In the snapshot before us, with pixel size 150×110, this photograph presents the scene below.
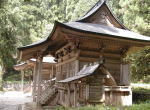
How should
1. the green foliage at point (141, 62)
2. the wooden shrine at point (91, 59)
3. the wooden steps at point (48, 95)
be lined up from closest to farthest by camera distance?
the wooden shrine at point (91, 59), the wooden steps at point (48, 95), the green foliage at point (141, 62)

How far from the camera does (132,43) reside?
14312 millimetres

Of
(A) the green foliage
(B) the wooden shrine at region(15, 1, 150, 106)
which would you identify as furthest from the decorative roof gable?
(A) the green foliage

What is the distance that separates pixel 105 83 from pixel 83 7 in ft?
132

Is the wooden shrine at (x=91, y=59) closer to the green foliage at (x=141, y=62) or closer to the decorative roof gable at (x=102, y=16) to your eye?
the decorative roof gable at (x=102, y=16)

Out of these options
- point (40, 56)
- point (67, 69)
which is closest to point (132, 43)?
point (67, 69)

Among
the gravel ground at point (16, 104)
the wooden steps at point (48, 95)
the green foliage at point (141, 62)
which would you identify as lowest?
the gravel ground at point (16, 104)

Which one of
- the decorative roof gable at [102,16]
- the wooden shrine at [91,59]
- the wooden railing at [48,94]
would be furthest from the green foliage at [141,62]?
the wooden railing at [48,94]

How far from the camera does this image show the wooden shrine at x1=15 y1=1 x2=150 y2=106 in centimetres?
1124

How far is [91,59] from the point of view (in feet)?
47.7

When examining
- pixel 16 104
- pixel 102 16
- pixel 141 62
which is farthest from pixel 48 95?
pixel 141 62

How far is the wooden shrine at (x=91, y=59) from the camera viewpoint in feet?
36.9

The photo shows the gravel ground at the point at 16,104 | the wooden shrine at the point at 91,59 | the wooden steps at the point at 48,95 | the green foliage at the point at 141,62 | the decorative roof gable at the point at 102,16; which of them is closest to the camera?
the wooden shrine at the point at 91,59

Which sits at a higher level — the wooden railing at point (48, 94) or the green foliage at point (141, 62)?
the green foliage at point (141, 62)

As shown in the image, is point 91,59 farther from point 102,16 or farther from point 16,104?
point 16,104
